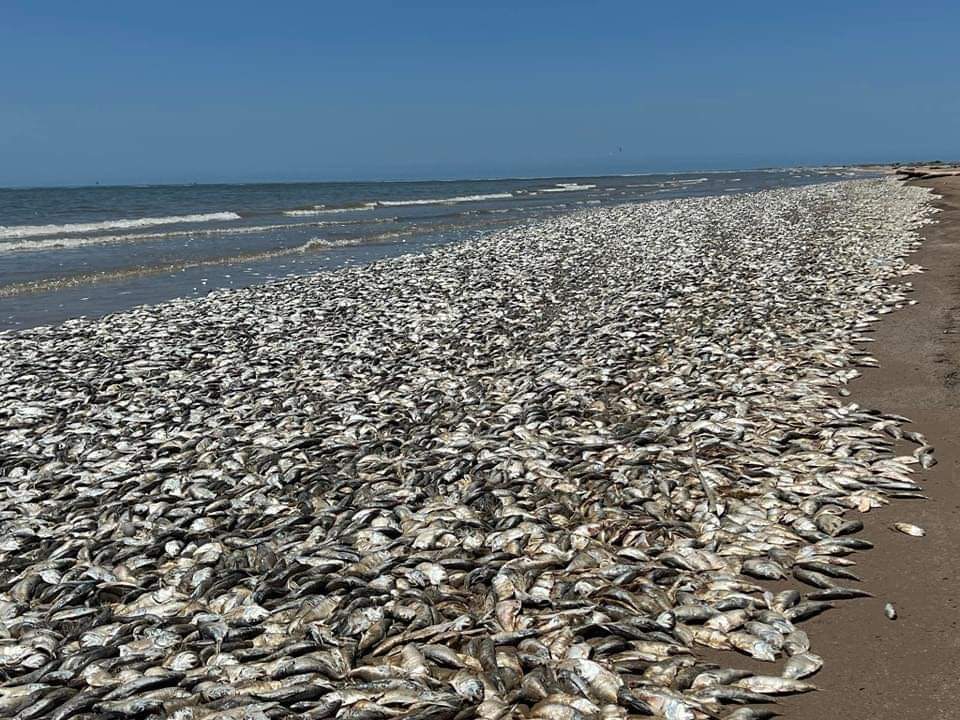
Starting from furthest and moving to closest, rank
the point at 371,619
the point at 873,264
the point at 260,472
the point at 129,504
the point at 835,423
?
the point at 873,264
the point at 835,423
the point at 260,472
the point at 129,504
the point at 371,619

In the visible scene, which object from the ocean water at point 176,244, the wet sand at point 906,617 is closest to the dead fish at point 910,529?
the wet sand at point 906,617

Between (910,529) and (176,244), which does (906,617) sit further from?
(176,244)

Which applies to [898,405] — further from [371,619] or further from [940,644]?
[371,619]

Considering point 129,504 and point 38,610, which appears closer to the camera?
point 38,610

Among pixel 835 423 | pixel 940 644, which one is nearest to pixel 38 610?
pixel 940 644

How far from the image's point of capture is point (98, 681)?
439cm

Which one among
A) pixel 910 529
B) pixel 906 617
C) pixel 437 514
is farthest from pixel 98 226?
pixel 906 617

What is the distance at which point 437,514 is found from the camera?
6.41 metres

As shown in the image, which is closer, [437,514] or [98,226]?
[437,514]

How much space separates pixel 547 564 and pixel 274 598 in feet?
6.12

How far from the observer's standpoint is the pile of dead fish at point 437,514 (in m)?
4.38

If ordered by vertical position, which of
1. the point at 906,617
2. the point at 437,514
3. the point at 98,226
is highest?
the point at 98,226

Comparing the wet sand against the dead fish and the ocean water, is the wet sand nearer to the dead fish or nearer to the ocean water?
the dead fish

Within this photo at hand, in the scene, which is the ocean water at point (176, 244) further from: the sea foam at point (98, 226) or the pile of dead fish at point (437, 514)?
the pile of dead fish at point (437, 514)
